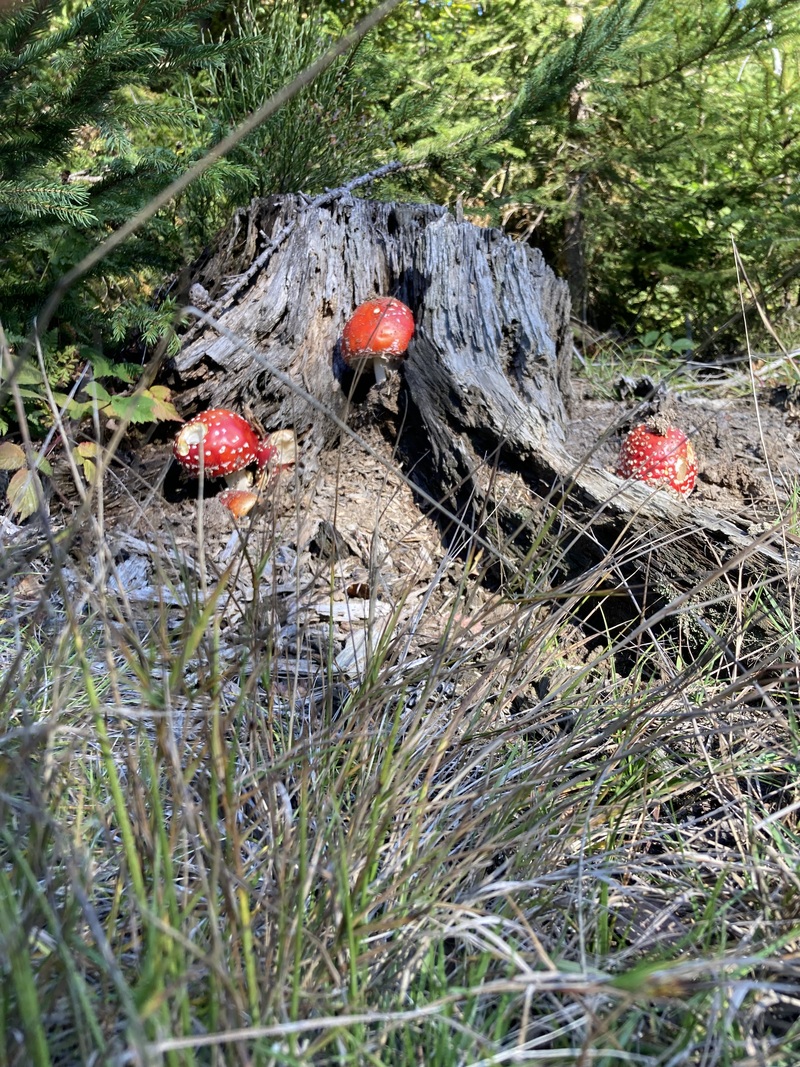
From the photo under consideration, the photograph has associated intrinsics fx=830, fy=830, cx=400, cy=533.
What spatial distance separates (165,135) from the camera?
20.5 ft

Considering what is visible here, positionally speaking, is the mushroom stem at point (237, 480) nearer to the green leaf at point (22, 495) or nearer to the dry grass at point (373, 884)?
the green leaf at point (22, 495)

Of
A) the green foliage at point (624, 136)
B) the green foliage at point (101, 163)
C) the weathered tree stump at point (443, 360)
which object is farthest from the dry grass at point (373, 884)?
the green foliage at point (624, 136)

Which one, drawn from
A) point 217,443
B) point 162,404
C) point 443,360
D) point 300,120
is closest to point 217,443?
point 217,443

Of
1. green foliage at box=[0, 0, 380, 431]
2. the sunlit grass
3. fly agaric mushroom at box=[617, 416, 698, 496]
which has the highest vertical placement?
green foliage at box=[0, 0, 380, 431]

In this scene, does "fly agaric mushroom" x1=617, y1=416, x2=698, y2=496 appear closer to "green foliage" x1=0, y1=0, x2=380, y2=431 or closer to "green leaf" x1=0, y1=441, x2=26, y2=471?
"green foliage" x1=0, y1=0, x2=380, y2=431

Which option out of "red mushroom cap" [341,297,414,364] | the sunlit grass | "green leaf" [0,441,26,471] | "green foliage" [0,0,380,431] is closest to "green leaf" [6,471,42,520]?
"green leaf" [0,441,26,471]

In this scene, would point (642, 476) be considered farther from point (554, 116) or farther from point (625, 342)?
point (625, 342)

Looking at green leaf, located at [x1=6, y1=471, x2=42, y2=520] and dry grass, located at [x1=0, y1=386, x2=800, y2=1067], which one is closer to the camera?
dry grass, located at [x1=0, y1=386, x2=800, y2=1067]

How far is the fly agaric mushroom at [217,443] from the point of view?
10.00ft

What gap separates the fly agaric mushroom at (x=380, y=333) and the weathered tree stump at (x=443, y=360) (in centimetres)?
7

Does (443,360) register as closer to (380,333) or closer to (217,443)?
(380,333)

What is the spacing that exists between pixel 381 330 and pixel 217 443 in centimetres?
81

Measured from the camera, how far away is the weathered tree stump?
262 cm

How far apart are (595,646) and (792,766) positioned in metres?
0.86
